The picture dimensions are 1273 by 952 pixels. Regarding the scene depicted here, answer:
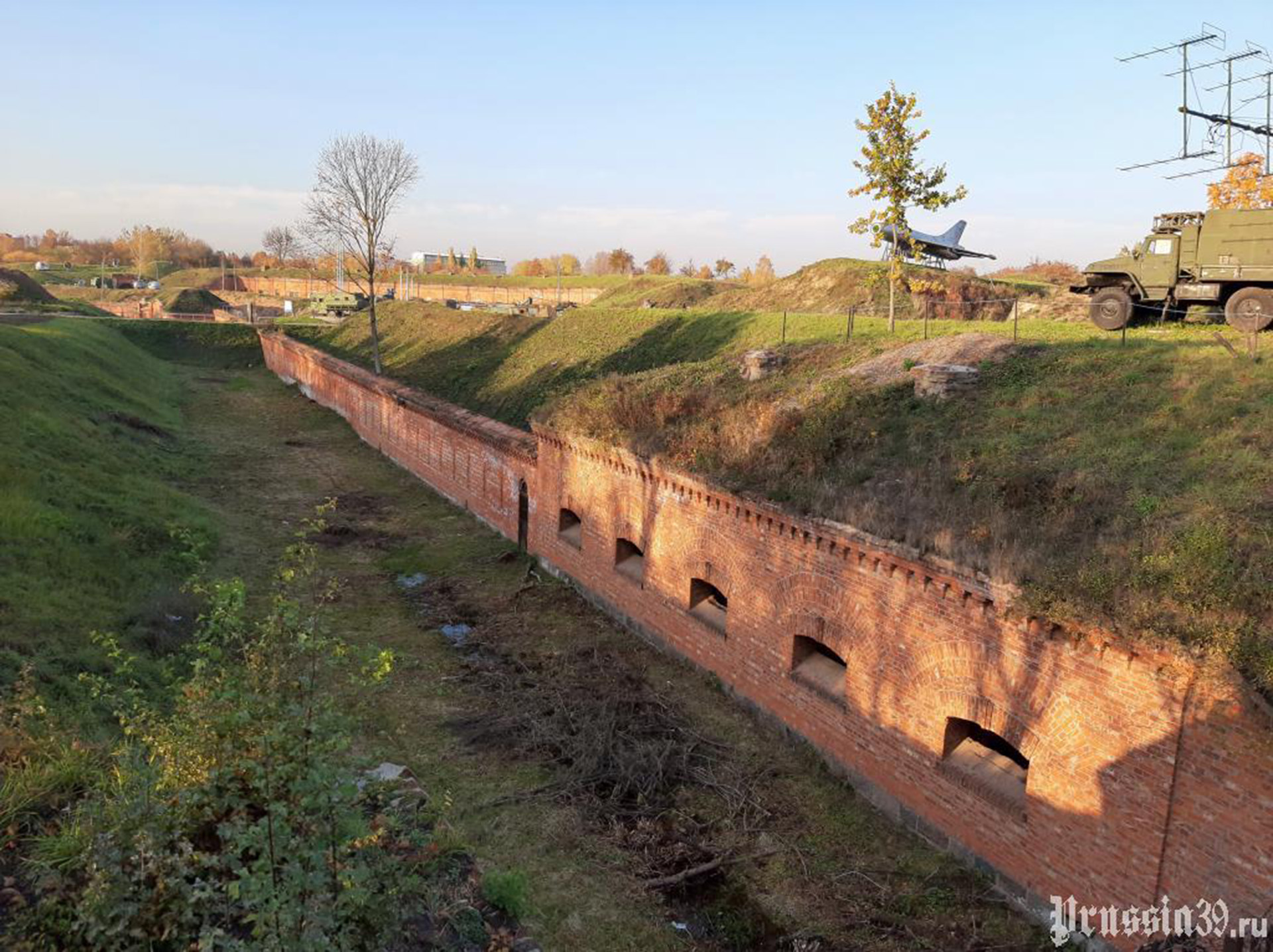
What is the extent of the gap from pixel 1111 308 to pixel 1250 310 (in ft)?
7.96

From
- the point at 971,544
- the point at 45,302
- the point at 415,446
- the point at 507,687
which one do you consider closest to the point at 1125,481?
the point at 971,544

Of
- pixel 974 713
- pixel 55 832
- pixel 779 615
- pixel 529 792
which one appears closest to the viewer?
pixel 55 832

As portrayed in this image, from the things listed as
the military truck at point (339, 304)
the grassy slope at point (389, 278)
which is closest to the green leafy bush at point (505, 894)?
the military truck at point (339, 304)

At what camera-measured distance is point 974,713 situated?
7.14 metres

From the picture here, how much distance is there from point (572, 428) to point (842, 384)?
4.46 m

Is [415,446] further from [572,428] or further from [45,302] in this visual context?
[45,302]

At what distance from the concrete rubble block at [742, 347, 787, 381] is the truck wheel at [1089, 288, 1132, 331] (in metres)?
6.78

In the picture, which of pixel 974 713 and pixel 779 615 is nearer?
pixel 974 713

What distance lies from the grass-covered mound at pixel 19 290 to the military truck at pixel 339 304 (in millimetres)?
17871

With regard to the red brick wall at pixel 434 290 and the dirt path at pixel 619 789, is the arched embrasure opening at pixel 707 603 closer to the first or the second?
the dirt path at pixel 619 789

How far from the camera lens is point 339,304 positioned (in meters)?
59.3

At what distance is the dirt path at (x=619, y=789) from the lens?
22.4 ft

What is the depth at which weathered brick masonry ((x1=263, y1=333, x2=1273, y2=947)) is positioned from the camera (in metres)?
5.52

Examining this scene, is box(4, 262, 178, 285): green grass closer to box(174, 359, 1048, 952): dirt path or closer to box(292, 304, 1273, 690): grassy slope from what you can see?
box(174, 359, 1048, 952): dirt path
